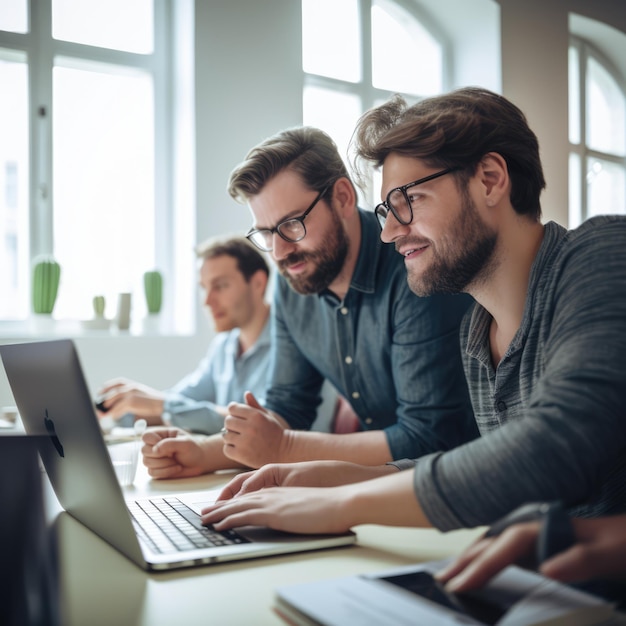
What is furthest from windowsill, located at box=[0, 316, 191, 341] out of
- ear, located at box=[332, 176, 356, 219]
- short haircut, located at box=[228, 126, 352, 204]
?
ear, located at box=[332, 176, 356, 219]

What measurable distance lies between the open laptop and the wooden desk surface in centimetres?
2

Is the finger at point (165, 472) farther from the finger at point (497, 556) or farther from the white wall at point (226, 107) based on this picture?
the white wall at point (226, 107)

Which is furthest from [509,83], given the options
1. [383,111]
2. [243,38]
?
[383,111]

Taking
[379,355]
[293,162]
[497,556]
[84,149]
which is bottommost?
[497,556]

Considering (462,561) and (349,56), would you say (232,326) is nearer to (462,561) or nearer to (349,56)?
(349,56)

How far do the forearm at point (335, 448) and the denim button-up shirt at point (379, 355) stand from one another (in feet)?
0.11

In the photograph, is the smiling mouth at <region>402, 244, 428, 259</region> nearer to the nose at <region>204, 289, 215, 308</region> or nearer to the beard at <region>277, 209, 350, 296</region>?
the beard at <region>277, 209, 350, 296</region>

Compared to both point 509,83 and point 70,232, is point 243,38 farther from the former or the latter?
point 509,83

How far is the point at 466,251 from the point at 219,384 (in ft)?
5.79

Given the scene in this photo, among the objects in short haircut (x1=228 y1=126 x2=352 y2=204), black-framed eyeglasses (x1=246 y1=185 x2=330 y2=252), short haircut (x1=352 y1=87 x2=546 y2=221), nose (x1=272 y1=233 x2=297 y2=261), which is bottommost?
nose (x1=272 y1=233 x2=297 y2=261)

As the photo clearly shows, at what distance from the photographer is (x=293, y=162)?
70.2 inches

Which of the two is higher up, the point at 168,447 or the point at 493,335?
the point at 493,335

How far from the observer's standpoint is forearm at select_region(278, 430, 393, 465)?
4.66ft

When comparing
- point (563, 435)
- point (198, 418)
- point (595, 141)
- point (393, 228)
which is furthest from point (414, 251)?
point (595, 141)
